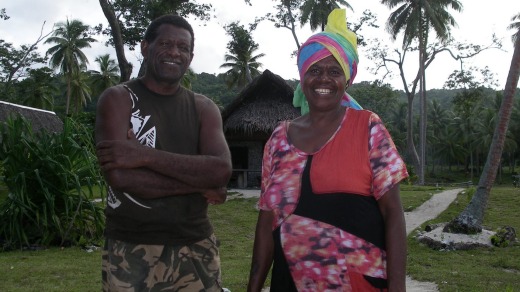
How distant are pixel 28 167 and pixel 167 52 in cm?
684

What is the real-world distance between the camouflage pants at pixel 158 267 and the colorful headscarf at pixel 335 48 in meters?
0.85

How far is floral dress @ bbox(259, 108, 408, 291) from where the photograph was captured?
78.4 inches

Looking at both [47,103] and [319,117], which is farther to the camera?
[47,103]

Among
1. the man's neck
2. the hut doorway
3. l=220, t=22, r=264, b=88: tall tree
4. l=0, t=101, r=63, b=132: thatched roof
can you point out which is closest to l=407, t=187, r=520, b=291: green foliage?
the man's neck

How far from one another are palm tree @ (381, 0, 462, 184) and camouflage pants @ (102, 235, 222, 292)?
95.0ft

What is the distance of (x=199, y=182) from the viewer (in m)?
2.25

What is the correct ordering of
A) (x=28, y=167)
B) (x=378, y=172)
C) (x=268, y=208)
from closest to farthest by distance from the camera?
(x=378, y=172) → (x=268, y=208) → (x=28, y=167)

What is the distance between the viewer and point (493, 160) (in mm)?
10109

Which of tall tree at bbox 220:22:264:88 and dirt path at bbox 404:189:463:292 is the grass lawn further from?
tall tree at bbox 220:22:264:88

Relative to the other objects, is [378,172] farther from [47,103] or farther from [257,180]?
[47,103]

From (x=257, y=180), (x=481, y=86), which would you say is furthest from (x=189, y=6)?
(x=481, y=86)

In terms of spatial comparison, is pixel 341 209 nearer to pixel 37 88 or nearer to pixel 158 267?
pixel 158 267

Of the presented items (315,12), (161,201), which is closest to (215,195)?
(161,201)

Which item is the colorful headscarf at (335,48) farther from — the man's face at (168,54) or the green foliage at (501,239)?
the green foliage at (501,239)
